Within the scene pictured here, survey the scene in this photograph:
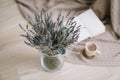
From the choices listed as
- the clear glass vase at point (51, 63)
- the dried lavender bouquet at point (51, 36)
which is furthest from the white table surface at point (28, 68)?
the dried lavender bouquet at point (51, 36)

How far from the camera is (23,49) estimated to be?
108cm

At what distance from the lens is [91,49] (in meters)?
1.04

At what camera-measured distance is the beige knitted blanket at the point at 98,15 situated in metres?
1.06

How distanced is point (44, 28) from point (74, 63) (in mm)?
275

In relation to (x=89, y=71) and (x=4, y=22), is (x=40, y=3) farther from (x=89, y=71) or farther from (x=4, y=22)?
(x=89, y=71)

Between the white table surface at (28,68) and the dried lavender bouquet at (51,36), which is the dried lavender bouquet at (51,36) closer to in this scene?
the dried lavender bouquet at (51,36)

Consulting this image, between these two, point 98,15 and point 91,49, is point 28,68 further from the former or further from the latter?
point 98,15

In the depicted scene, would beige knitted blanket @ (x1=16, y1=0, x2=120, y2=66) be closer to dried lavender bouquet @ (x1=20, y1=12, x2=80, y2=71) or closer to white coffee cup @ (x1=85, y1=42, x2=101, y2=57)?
white coffee cup @ (x1=85, y1=42, x2=101, y2=57)

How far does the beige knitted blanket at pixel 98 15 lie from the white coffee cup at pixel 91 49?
0.03 metres

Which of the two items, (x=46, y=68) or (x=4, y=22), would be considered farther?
(x=4, y=22)

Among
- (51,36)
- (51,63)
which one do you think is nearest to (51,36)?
(51,36)

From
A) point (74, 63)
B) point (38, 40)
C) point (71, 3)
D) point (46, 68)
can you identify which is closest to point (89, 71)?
point (74, 63)

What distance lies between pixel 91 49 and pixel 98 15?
233mm

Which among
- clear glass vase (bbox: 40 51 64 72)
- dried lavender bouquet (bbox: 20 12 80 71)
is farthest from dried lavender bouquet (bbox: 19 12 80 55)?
clear glass vase (bbox: 40 51 64 72)
